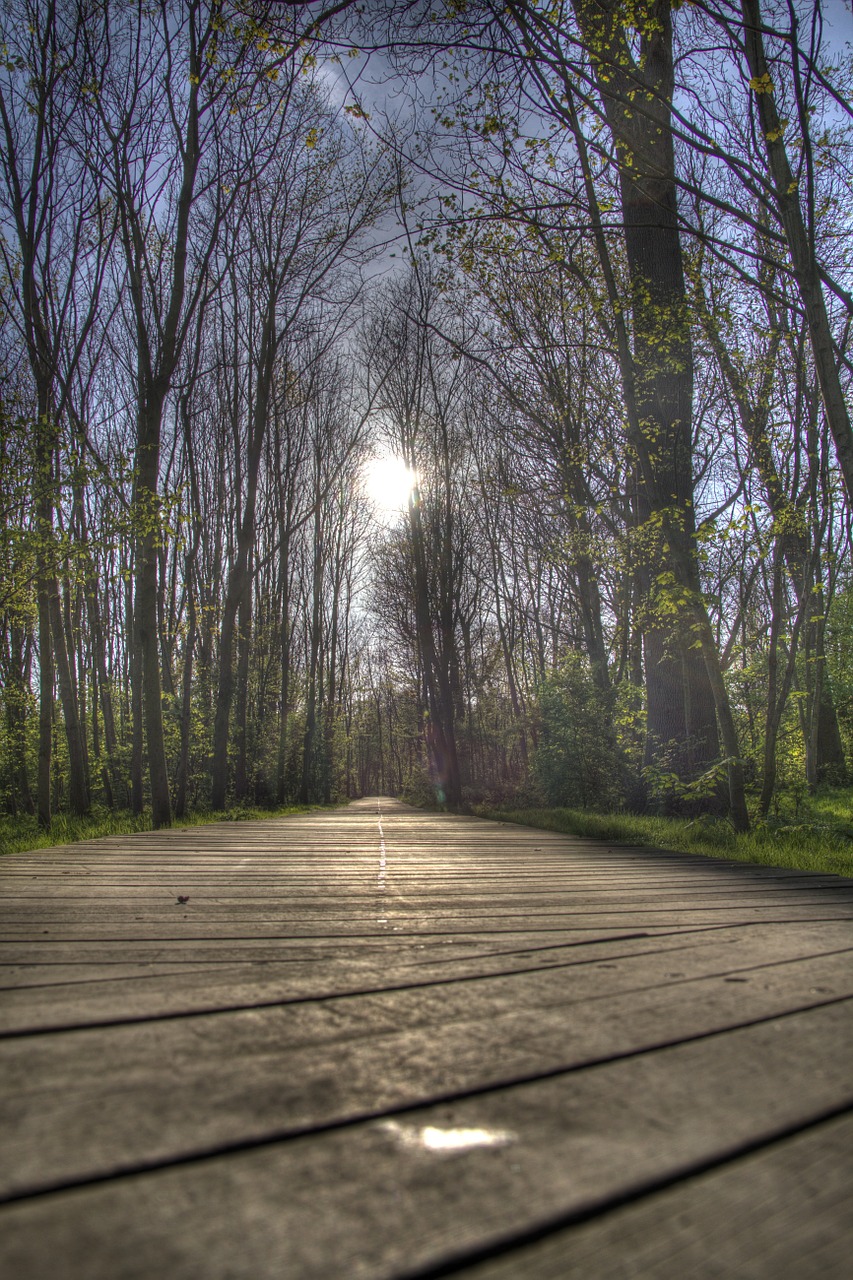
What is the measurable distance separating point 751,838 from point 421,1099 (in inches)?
207

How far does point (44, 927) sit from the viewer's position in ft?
6.63

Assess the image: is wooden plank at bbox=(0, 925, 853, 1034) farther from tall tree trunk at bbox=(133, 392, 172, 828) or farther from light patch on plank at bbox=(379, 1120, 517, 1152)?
tall tree trunk at bbox=(133, 392, 172, 828)

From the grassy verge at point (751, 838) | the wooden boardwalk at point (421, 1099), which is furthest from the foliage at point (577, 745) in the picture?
the wooden boardwalk at point (421, 1099)

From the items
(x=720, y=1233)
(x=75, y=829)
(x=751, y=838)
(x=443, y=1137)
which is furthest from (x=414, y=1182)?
(x=75, y=829)

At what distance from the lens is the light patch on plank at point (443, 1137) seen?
2.72ft

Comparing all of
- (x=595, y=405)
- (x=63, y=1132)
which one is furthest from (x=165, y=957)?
(x=595, y=405)

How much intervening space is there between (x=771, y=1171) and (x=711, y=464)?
11.0m

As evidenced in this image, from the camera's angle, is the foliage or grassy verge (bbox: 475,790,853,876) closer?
grassy verge (bbox: 475,790,853,876)

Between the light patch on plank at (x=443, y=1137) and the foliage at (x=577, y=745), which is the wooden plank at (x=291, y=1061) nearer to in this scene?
the light patch on plank at (x=443, y=1137)

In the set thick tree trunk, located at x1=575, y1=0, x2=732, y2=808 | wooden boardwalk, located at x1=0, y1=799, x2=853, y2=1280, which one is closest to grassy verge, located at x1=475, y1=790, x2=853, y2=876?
thick tree trunk, located at x1=575, y1=0, x2=732, y2=808

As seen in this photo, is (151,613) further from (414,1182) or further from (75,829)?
(414,1182)

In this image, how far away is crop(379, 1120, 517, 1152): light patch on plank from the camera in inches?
32.7

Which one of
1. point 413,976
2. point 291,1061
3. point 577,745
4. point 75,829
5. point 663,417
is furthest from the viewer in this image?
point 577,745

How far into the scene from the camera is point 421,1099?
0.95 meters
